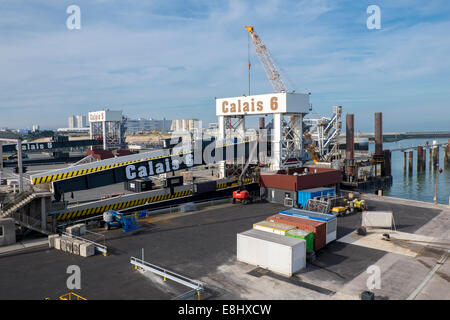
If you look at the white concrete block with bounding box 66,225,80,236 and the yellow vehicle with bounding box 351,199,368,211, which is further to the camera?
the yellow vehicle with bounding box 351,199,368,211

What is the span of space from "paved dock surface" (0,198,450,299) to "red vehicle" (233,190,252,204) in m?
11.4

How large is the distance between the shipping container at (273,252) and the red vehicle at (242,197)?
19.7 metres

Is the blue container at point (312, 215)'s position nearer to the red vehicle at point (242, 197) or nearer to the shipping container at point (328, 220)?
the shipping container at point (328, 220)

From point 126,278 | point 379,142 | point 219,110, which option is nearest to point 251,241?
point 126,278

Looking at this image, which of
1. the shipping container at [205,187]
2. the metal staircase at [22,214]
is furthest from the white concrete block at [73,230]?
the shipping container at [205,187]

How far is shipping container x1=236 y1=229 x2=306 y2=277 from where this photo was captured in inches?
908

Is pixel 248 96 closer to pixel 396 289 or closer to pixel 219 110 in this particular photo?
pixel 219 110

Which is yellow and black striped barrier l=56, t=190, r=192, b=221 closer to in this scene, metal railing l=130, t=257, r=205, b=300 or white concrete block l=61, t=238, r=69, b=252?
white concrete block l=61, t=238, r=69, b=252

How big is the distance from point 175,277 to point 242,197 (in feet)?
81.5

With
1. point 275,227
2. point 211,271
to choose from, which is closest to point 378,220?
point 275,227

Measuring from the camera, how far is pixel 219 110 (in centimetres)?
5766

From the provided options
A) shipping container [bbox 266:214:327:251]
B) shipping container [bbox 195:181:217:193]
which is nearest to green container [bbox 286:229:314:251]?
shipping container [bbox 266:214:327:251]

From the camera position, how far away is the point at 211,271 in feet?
78.4

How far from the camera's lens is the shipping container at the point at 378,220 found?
3422cm
